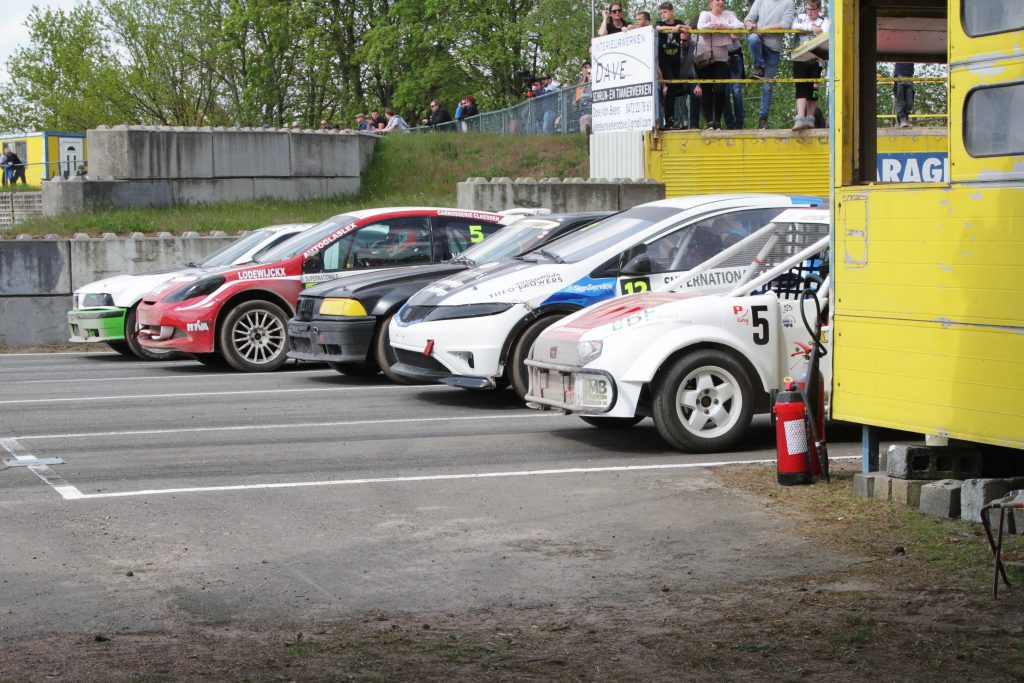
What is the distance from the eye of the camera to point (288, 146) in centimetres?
2634

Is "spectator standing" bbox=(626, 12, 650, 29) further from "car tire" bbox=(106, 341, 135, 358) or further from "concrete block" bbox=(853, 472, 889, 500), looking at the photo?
A: "concrete block" bbox=(853, 472, 889, 500)

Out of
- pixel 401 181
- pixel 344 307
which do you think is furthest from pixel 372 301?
pixel 401 181

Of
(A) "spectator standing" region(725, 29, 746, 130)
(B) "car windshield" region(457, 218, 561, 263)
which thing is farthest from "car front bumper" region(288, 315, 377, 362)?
(A) "spectator standing" region(725, 29, 746, 130)

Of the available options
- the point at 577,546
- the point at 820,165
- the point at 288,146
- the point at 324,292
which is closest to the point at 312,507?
the point at 577,546

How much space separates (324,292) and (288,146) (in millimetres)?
13459

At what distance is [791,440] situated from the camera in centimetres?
795

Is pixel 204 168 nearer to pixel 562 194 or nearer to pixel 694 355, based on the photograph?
pixel 562 194

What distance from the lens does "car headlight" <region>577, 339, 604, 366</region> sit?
9.14 metres

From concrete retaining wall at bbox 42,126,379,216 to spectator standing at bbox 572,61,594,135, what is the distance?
444 centimetres

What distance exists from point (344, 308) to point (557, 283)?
2.75 meters

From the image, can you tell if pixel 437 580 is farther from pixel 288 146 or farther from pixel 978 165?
pixel 288 146

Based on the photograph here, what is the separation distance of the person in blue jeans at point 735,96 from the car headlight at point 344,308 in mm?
10596

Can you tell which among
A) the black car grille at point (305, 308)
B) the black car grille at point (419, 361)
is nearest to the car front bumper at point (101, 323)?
the black car grille at point (305, 308)

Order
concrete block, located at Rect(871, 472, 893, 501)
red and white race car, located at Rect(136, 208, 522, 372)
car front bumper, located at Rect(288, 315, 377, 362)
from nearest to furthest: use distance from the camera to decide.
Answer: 1. concrete block, located at Rect(871, 472, 893, 501)
2. car front bumper, located at Rect(288, 315, 377, 362)
3. red and white race car, located at Rect(136, 208, 522, 372)
